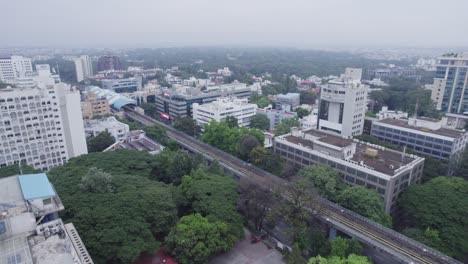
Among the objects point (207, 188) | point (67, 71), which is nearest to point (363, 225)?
point (207, 188)

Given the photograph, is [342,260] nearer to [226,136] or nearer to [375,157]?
[375,157]

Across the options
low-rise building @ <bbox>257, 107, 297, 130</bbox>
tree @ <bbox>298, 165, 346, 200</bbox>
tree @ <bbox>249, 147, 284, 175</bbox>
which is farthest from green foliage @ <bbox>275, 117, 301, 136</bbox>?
tree @ <bbox>298, 165, 346, 200</bbox>

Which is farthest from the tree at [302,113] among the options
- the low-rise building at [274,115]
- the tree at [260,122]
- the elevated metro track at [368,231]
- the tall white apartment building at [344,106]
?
the elevated metro track at [368,231]

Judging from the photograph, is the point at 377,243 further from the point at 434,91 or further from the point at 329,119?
the point at 434,91

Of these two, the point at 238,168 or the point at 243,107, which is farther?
the point at 243,107

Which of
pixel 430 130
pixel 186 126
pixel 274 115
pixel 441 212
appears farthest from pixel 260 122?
pixel 441 212

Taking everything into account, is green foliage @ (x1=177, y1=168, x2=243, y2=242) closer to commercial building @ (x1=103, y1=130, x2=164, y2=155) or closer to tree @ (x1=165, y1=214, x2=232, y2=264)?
tree @ (x1=165, y1=214, x2=232, y2=264)

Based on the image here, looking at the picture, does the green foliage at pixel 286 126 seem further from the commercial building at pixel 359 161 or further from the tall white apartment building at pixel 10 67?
the tall white apartment building at pixel 10 67
